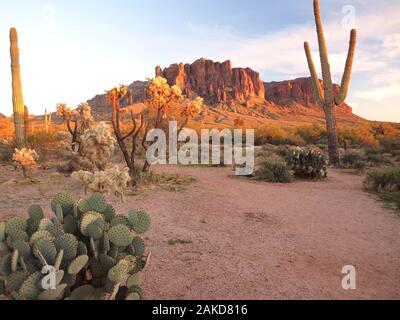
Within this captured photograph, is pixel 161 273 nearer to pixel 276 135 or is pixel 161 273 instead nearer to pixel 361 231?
pixel 361 231

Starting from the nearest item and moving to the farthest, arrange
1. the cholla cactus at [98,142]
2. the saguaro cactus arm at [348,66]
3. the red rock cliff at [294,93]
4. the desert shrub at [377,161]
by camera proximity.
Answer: the cholla cactus at [98,142] < the saguaro cactus arm at [348,66] < the desert shrub at [377,161] < the red rock cliff at [294,93]

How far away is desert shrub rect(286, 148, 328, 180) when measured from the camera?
12281 mm

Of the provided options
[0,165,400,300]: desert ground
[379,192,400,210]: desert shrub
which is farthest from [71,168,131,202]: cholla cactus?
[379,192,400,210]: desert shrub

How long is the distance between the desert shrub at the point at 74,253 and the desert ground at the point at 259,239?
31.6 inches

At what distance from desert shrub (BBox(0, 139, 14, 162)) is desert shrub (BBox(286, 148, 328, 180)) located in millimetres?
11453

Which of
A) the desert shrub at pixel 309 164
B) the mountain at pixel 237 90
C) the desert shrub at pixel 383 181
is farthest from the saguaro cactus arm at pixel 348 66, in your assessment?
the mountain at pixel 237 90

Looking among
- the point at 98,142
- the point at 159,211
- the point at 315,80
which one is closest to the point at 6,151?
the point at 98,142

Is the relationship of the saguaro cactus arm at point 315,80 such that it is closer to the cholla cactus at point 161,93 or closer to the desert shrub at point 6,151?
the cholla cactus at point 161,93

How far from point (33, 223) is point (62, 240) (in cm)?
63

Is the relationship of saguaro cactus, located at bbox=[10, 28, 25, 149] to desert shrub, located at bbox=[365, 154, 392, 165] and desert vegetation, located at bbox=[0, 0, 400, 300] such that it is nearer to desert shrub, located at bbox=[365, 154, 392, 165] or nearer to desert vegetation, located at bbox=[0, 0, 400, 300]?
desert vegetation, located at bbox=[0, 0, 400, 300]

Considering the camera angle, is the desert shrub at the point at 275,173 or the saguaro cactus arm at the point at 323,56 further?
the saguaro cactus arm at the point at 323,56

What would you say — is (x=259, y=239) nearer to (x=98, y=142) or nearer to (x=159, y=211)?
(x=159, y=211)

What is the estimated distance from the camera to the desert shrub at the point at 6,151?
1572 cm

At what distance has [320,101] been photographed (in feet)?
53.1
